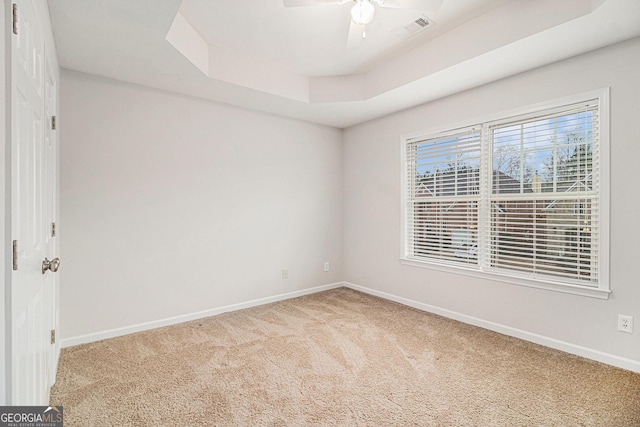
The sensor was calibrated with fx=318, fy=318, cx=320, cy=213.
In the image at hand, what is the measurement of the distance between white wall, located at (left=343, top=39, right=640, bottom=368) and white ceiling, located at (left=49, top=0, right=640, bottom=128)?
0.18 meters

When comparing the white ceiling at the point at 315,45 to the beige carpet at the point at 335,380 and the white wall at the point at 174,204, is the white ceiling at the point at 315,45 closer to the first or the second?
the white wall at the point at 174,204

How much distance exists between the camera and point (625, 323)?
2332 millimetres

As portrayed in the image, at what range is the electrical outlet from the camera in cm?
231

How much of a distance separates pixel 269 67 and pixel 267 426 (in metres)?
3.09

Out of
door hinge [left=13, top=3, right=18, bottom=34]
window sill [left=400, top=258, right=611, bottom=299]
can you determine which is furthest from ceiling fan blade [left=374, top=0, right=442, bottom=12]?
window sill [left=400, top=258, right=611, bottom=299]

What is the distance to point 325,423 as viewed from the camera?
179 cm

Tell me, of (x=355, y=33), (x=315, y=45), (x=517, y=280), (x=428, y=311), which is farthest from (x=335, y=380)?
(x=315, y=45)

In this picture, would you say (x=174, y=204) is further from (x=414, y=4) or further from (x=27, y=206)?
(x=414, y=4)

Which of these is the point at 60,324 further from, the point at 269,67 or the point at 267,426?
the point at 269,67

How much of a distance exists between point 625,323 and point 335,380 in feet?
7.11

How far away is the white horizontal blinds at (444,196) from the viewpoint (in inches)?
130

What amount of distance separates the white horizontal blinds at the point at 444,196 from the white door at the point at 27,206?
11.1ft

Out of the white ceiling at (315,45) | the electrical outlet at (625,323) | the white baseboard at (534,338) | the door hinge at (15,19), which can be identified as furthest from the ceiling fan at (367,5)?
the white baseboard at (534,338)

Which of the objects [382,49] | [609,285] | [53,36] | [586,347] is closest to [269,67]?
[382,49]
